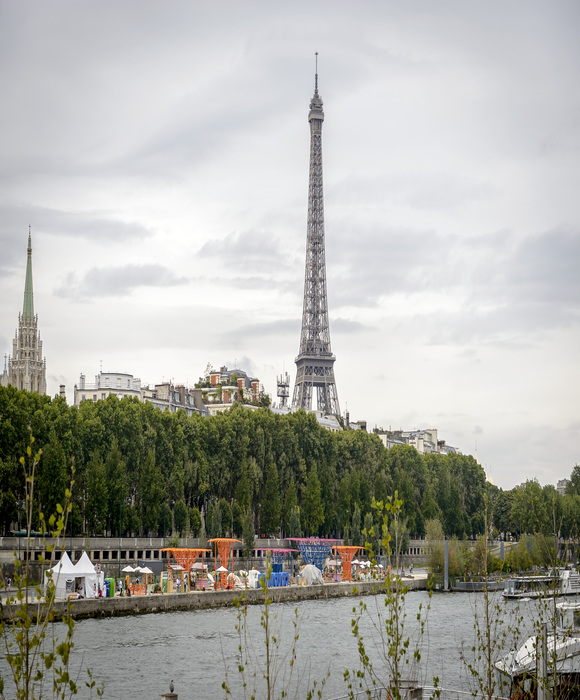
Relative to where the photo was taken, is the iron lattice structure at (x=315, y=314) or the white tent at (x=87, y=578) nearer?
the white tent at (x=87, y=578)

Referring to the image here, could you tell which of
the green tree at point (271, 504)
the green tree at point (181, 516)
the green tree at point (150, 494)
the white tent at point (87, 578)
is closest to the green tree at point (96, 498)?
the green tree at point (150, 494)

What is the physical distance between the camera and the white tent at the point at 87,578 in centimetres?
5283

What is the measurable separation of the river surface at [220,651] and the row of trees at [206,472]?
16.4 m

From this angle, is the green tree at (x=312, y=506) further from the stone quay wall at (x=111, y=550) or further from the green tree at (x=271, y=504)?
the stone quay wall at (x=111, y=550)

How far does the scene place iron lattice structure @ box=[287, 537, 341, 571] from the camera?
82250mm

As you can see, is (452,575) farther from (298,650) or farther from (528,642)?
(528,642)

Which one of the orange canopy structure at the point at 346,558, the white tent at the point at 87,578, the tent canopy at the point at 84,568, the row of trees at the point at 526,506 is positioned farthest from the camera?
the row of trees at the point at 526,506

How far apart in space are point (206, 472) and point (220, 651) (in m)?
46.6

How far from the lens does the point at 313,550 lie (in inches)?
3263

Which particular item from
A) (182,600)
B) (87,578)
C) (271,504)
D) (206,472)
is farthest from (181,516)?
(87,578)

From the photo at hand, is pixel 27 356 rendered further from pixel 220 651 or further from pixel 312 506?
pixel 220 651

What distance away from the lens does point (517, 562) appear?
86938 millimetres

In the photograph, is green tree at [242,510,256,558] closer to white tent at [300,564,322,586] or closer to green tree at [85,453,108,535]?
white tent at [300,564,322,586]

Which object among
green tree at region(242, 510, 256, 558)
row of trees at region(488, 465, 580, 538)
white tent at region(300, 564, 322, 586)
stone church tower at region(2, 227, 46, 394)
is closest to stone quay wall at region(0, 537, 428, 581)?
green tree at region(242, 510, 256, 558)
